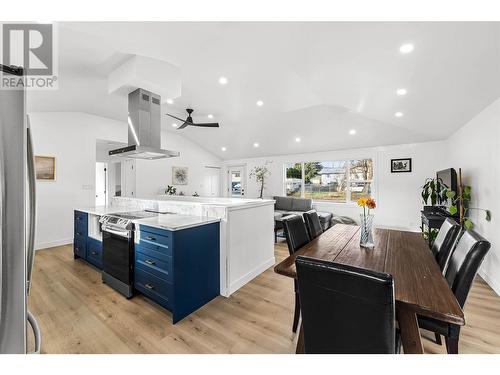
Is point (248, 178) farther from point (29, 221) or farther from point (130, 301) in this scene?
point (29, 221)

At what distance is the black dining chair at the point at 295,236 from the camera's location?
1866 millimetres

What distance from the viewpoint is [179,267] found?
2.01 m

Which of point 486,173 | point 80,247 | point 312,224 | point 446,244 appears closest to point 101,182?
point 80,247

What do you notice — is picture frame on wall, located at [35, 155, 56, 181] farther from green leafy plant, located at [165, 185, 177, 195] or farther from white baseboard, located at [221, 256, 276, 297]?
white baseboard, located at [221, 256, 276, 297]

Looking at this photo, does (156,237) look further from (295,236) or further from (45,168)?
(45,168)

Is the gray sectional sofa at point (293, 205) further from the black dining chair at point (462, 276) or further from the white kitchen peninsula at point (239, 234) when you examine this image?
the black dining chair at point (462, 276)

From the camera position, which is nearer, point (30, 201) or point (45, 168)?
point (30, 201)

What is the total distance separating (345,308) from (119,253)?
2.40m

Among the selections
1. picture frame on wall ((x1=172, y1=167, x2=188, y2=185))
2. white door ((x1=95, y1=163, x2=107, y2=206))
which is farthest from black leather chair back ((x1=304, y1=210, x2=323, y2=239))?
white door ((x1=95, y1=163, x2=107, y2=206))

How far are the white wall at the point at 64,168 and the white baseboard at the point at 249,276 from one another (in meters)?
4.17

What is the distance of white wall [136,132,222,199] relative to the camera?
6082mm

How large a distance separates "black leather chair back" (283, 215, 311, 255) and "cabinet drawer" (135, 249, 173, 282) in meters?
1.09

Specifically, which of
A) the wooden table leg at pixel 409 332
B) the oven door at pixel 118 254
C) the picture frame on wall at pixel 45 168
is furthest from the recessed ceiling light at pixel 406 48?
the picture frame on wall at pixel 45 168
